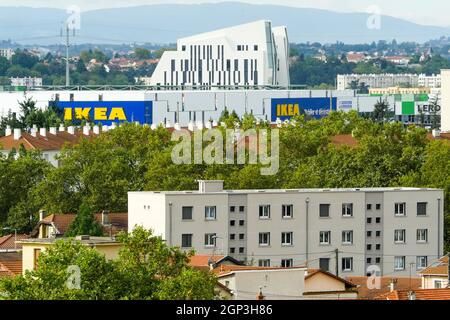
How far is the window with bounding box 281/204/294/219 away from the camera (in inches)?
1492

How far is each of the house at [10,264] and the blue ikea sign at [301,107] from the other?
2734 inches

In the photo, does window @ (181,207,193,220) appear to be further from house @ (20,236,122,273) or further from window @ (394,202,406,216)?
house @ (20,236,122,273)

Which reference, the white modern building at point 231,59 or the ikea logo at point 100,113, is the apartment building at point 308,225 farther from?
the white modern building at point 231,59

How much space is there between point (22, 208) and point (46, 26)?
39.6 meters

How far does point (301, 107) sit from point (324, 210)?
218 feet

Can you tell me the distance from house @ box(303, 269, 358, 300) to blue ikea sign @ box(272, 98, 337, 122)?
7679 centimetres

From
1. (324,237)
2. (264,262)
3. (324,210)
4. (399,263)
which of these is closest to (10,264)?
(264,262)

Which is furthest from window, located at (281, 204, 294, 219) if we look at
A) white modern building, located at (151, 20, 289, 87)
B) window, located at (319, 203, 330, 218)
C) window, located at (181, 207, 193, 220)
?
white modern building, located at (151, 20, 289, 87)

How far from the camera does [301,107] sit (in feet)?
343

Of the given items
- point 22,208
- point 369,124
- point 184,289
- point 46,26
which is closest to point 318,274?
point 184,289

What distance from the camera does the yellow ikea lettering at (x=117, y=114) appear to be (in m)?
97.4

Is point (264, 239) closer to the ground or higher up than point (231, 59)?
closer to the ground

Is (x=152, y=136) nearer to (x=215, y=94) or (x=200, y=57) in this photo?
(x=215, y=94)

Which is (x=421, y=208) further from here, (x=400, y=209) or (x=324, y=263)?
(x=324, y=263)
